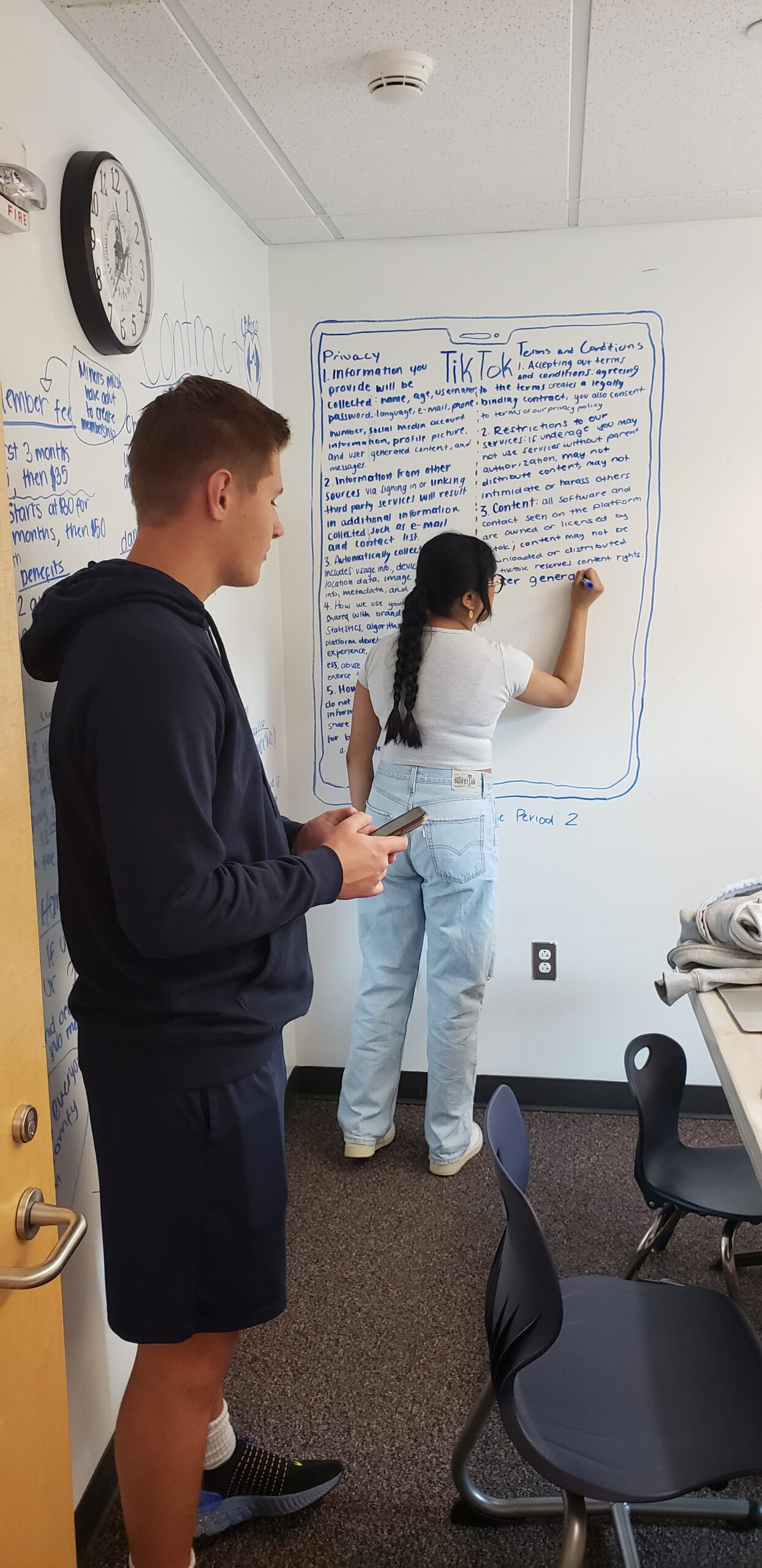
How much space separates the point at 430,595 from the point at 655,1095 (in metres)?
1.22

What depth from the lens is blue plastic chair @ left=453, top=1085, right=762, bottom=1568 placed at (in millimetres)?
1181

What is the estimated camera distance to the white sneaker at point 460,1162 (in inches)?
101

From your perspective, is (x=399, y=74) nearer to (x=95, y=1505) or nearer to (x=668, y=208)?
(x=668, y=208)

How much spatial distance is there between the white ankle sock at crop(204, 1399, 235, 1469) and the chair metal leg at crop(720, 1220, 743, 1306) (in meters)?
0.86

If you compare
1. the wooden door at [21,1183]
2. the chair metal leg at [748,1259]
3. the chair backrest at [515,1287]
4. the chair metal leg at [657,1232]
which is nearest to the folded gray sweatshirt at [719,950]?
the chair metal leg at [657,1232]

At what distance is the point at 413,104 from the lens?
1808 mm

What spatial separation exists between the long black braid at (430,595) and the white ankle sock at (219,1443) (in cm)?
141

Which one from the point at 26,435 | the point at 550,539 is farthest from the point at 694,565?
the point at 26,435

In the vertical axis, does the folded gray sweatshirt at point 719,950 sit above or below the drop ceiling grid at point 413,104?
below

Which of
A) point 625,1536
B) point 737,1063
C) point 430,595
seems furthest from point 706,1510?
point 430,595

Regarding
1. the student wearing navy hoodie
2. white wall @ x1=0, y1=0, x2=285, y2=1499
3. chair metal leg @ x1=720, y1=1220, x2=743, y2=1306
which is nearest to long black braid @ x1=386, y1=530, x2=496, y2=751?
white wall @ x1=0, y1=0, x2=285, y2=1499

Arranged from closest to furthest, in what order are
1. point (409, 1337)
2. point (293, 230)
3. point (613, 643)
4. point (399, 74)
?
1. point (399, 74)
2. point (409, 1337)
3. point (293, 230)
4. point (613, 643)

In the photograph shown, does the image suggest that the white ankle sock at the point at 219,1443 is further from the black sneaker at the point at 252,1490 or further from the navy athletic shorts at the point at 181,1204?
the navy athletic shorts at the point at 181,1204

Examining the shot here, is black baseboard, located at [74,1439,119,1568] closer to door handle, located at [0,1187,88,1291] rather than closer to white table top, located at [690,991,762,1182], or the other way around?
door handle, located at [0,1187,88,1291]
